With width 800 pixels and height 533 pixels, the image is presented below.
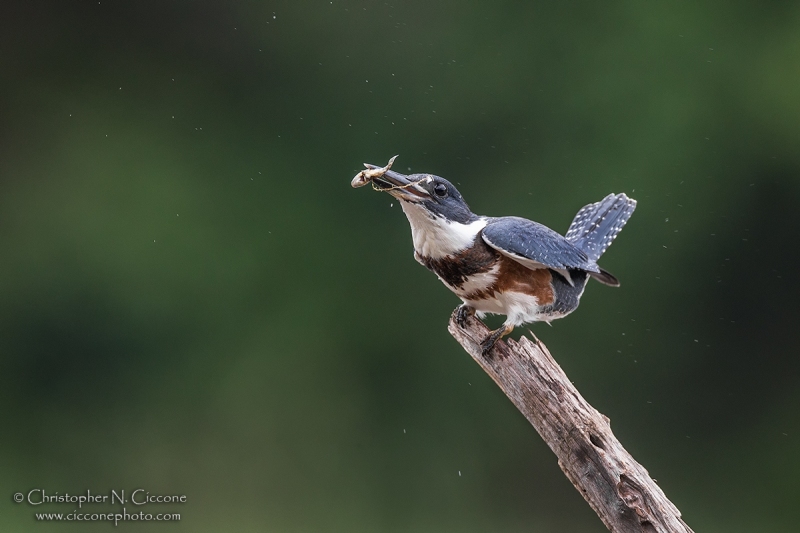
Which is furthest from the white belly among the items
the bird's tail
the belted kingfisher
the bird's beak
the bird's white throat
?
the bird's tail

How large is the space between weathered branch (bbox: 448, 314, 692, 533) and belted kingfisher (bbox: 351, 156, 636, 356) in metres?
0.09

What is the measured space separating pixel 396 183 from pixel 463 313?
395 mm

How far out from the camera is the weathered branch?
1.52 meters

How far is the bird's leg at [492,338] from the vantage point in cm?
178

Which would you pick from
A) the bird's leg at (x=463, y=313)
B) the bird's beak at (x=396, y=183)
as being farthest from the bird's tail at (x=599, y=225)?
the bird's beak at (x=396, y=183)

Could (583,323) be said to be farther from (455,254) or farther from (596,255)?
(455,254)

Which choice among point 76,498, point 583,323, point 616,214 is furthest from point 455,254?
point 76,498

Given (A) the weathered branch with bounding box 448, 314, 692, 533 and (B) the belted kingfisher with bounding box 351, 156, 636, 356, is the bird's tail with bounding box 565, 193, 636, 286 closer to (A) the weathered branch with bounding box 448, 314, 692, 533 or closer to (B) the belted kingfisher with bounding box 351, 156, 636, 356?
(B) the belted kingfisher with bounding box 351, 156, 636, 356

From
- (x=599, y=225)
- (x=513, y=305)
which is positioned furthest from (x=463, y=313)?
(x=599, y=225)

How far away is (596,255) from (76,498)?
2151 mm

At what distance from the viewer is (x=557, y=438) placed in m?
1.63

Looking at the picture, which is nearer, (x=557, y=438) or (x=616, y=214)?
(x=557, y=438)

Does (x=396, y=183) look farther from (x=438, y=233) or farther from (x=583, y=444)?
(x=583, y=444)

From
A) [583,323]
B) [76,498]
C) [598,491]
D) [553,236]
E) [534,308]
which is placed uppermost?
[553,236]
